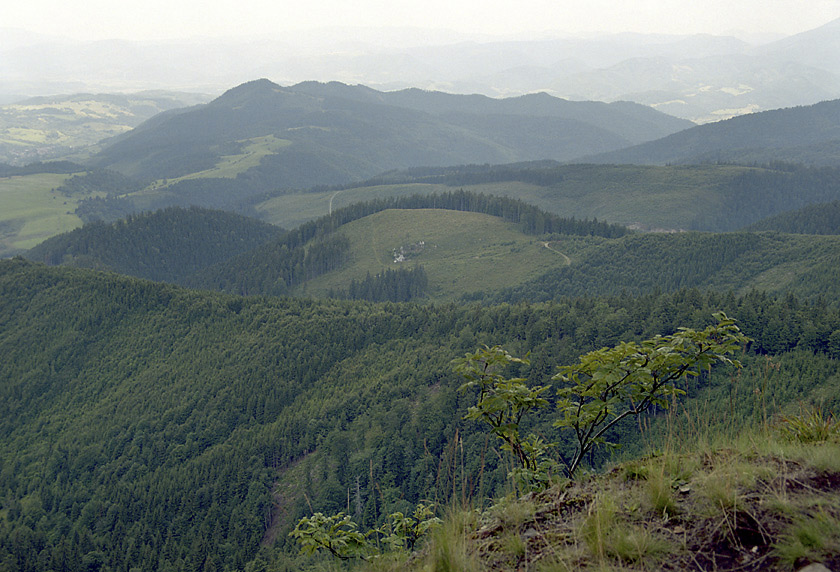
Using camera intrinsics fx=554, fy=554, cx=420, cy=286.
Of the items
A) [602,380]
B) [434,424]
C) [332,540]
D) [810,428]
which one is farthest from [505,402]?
[434,424]

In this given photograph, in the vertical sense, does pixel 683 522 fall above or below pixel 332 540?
above

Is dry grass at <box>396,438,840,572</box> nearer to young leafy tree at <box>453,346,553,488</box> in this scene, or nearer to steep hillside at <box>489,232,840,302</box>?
young leafy tree at <box>453,346,553,488</box>

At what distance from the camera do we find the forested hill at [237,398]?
63781mm

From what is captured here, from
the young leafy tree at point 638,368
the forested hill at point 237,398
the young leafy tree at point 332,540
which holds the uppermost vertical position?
the young leafy tree at point 638,368

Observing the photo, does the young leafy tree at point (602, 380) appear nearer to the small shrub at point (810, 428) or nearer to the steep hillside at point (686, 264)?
the small shrub at point (810, 428)

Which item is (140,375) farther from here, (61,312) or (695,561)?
(695,561)

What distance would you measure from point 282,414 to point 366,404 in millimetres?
15614

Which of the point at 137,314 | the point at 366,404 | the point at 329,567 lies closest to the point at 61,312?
the point at 137,314

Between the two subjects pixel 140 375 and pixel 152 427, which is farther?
pixel 140 375

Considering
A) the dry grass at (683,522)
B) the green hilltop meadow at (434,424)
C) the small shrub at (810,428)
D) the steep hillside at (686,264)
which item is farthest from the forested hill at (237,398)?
the steep hillside at (686,264)

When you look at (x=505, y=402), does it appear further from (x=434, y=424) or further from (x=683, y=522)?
(x=434, y=424)

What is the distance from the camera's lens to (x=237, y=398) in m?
91.9

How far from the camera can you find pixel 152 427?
8819cm

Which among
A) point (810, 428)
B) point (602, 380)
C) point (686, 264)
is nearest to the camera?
point (810, 428)
